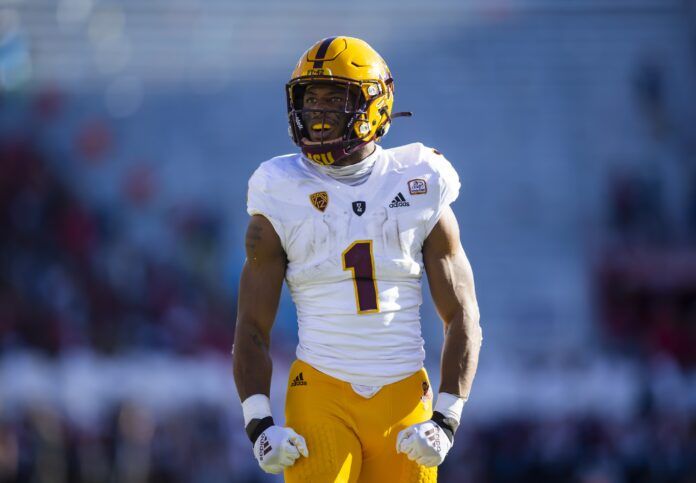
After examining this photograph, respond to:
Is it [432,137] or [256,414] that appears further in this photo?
[432,137]

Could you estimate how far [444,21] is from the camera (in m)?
14.1

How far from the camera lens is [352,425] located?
3.41 meters

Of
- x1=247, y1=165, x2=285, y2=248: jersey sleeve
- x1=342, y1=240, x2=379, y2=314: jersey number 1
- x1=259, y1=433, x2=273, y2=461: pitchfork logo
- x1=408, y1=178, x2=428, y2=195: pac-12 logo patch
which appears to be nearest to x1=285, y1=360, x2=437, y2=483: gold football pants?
x1=259, y1=433, x2=273, y2=461: pitchfork logo

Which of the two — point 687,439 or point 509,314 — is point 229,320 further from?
point 687,439

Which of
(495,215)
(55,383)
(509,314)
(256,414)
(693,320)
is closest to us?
(256,414)

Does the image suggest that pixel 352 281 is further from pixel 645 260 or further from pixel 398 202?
pixel 645 260

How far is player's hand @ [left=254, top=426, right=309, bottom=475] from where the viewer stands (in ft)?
10.7

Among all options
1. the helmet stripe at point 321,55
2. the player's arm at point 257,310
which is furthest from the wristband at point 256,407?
the helmet stripe at point 321,55

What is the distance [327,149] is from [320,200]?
17cm

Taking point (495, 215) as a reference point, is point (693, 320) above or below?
below

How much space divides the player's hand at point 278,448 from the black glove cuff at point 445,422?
1.35 ft

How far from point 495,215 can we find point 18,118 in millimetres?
5441

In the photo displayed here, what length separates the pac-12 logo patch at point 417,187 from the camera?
11.6ft

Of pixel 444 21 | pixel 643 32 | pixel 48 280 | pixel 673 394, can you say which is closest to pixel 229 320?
pixel 48 280
